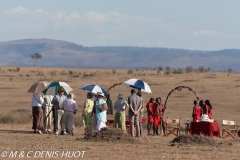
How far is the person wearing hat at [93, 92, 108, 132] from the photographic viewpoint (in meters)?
22.7

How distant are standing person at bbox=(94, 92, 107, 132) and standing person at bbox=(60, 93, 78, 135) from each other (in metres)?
1.18

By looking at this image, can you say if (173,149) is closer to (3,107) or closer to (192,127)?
(192,127)

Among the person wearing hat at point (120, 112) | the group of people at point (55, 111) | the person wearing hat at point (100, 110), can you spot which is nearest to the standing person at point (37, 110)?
the group of people at point (55, 111)

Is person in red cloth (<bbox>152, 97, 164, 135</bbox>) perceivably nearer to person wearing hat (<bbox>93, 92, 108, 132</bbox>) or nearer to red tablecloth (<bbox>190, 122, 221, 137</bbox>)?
red tablecloth (<bbox>190, 122, 221, 137</bbox>)

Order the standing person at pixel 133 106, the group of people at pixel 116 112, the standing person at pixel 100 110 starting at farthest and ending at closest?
1. the standing person at pixel 133 106
2. the group of people at pixel 116 112
3. the standing person at pixel 100 110

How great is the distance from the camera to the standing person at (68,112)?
23716mm

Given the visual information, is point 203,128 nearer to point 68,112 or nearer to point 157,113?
point 157,113

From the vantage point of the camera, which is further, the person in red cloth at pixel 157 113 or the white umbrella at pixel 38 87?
the person in red cloth at pixel 157 113

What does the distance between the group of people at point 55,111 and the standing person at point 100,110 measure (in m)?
1.22

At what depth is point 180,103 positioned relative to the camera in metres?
47.3

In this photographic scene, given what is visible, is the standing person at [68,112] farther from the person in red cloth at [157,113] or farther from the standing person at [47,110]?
the person in red cloth at [157,113]

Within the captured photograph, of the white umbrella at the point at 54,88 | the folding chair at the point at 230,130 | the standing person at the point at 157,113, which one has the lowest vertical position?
the folding chair at the point at 230,130

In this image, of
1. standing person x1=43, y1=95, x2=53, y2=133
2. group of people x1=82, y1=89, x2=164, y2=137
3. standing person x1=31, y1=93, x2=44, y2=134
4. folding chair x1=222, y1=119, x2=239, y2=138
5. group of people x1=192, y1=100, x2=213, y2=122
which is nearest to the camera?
group of people x1=82, y1=89, x2=164, y2=137

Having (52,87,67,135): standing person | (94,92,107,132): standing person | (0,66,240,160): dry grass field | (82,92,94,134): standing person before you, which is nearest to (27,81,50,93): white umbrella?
(52,87,67,135): standing person
